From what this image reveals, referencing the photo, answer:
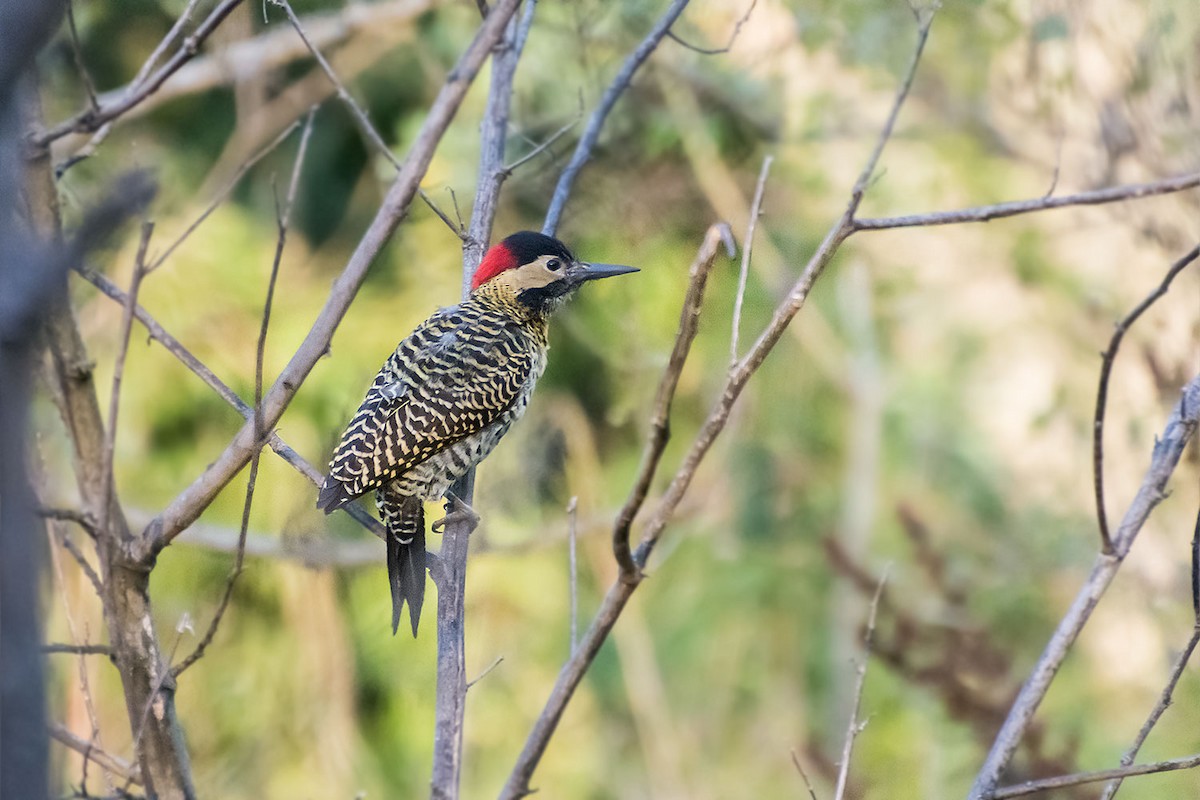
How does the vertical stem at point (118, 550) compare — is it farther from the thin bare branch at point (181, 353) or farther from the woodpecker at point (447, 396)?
the woodpecker at point (447, 396)

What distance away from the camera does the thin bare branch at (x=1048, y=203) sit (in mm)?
1886

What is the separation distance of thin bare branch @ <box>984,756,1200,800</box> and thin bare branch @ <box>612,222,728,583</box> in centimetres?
75

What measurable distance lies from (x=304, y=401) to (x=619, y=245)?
1.86 metres

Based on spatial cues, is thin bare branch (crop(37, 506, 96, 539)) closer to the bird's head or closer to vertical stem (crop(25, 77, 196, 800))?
vertical stem (crop(25, 77, 196, 800))

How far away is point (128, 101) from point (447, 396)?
1.74 metres

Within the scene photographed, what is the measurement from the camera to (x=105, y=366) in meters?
6.90

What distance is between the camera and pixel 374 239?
174cm

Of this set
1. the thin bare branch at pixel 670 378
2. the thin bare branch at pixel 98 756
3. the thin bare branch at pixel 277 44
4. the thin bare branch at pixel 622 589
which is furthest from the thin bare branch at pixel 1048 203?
the thin bare branch at pixel 277 44

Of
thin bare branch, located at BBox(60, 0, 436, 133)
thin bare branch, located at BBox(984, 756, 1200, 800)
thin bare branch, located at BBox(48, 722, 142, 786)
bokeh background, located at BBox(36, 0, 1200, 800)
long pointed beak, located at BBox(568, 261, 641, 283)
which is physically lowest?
thin bare branch, located at BBox(984, 756, 1200, 800)

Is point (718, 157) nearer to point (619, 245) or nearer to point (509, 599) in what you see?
point (619, 245)

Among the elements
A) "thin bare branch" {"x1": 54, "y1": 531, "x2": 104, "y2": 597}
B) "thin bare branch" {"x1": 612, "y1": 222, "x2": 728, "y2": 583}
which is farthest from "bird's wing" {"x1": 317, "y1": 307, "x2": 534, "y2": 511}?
"thin bare branch" {"x1": 612, "y1": 222, "x2": 728, "y2": 583}

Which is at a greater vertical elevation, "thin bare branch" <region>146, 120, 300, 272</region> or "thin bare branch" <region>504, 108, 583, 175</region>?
"thin bare branch" <region>504, 108, 583, 175</region>

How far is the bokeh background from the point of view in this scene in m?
5.72

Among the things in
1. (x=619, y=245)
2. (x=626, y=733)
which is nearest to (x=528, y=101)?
(x=619, y=245)
